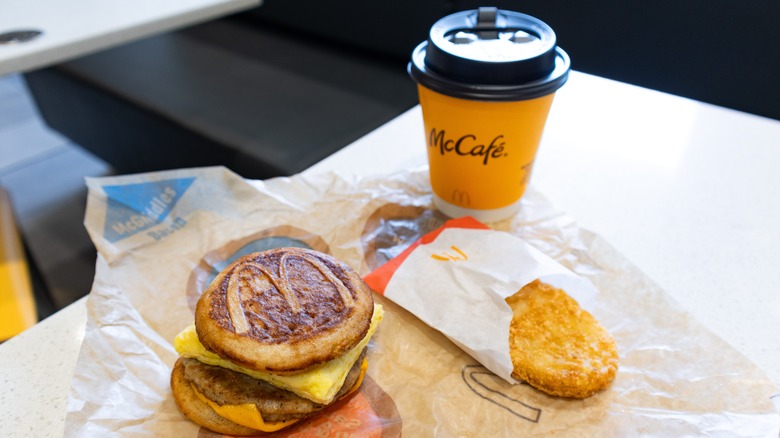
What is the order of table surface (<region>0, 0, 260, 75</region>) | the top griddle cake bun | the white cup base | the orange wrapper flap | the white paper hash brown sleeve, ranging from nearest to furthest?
the top griddle cake bun, the white paper hash brown sleeve, the orange wrapper flap, the white cup base, table surface (<region>0, 0, 260, 75</region>)

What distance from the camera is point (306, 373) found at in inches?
26.7

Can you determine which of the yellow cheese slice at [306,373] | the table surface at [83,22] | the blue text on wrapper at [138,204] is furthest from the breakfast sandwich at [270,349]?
the table surface at [83,22]

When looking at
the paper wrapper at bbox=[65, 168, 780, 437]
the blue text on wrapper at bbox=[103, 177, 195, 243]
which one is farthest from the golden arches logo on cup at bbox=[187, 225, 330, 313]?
the blue text on wrapper at bbox=[103, 177, 195, 243]

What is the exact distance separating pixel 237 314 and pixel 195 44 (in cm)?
232

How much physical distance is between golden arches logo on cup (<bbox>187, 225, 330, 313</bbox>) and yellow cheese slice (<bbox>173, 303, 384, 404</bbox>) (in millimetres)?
184

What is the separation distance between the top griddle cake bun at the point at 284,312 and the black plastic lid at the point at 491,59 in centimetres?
34

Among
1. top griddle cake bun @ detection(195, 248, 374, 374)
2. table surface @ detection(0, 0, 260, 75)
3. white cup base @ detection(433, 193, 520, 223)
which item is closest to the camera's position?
top griddle cake bun @ detection(195, 248, 374, 374)

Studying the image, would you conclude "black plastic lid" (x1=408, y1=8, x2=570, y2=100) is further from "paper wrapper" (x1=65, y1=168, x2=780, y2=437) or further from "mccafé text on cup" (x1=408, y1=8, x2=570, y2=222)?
"paper wrapper" (x1=65, y1=168, x2=780, y2=437)

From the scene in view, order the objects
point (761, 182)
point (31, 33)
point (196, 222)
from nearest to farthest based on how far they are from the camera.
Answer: point (196, 222) < point (761, 182) < point (31, 33)

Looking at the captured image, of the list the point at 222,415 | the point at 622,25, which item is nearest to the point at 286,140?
the point at 622,25

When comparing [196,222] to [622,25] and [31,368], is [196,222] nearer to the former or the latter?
[31,368]

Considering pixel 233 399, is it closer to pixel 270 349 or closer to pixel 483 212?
pixel 270 349

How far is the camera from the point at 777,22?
1.65 meters

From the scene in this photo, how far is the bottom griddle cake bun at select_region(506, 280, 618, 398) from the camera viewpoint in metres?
0.75
